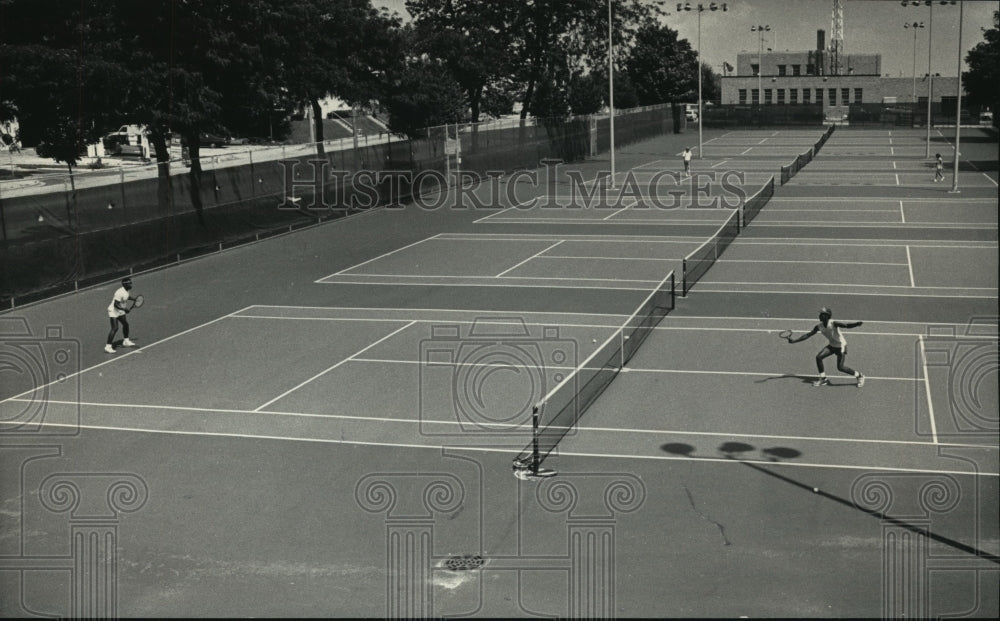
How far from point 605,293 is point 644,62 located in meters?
93.1

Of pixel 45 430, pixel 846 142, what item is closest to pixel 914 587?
pixel 45 430

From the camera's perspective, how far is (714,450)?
698 inches

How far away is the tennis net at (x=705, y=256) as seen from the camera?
106ft

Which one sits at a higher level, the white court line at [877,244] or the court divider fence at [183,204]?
the court divider fence at [183,204]

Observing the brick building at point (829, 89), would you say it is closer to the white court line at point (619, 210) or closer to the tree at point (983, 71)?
the tree at point (983, 71)

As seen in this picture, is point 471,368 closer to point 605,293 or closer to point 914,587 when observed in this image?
point 605,293

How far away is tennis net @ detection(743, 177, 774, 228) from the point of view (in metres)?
46.1

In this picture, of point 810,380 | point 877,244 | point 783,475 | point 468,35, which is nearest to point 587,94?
point 468,35

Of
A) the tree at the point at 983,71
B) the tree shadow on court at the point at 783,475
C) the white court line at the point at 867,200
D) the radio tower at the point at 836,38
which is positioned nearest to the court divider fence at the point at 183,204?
the white court line at the point at 867,200

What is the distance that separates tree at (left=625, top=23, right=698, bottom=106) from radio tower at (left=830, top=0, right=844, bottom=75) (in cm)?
4191

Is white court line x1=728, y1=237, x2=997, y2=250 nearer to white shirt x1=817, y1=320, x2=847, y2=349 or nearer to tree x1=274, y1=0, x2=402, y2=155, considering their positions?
white shirt x1=817, y1=320, x2=847, y2=349

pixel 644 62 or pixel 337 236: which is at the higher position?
pixel 644 62

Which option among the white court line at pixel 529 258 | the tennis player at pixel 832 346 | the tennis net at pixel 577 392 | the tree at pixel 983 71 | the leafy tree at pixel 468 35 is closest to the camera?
the tennis net at pixel 577 392

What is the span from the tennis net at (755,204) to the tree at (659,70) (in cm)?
6708
